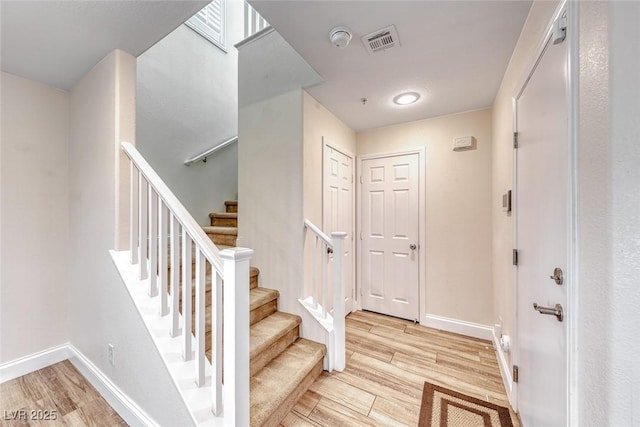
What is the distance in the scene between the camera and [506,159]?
6.19 feet

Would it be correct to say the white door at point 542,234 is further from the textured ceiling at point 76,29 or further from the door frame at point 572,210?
the textured ceiling at point 76,29

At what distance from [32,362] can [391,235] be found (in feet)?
11.1

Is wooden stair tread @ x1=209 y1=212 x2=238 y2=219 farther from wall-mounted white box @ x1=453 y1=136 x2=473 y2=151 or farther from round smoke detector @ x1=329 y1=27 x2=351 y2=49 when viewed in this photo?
wall-mounted white box @ x1=453 y1=136 x2=473 y2=151

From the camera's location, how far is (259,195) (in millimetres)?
2469

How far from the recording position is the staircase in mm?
1493

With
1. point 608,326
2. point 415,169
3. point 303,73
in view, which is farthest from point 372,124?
point 608,326

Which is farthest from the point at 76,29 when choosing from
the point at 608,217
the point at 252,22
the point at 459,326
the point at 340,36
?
the point at 459,326

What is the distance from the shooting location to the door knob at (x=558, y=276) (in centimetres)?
96

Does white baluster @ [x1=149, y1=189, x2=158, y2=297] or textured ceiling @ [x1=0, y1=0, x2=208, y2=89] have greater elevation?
textured ceiling @ [x1=0, y1=0, x2=208, y2=89]

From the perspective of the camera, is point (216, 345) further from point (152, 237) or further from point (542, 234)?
point (542, 234)

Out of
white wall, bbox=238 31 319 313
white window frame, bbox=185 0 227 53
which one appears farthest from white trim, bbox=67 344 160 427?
white window frame, bbox=185 0 227 53

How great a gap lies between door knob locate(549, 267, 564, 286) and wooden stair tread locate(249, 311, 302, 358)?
1.67 m

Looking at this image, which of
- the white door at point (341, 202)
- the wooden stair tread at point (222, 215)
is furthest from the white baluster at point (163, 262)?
the wooden stair tread at point (222, 215)

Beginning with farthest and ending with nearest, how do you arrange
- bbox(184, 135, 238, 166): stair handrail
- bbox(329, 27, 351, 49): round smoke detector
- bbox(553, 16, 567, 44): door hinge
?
1. bbox(184, 135, 238, 166): stair handrail
2. bbox(329, 27, 351, 49): round smoke detector
3. bbox(553, 16, 567, 44): door hinge
